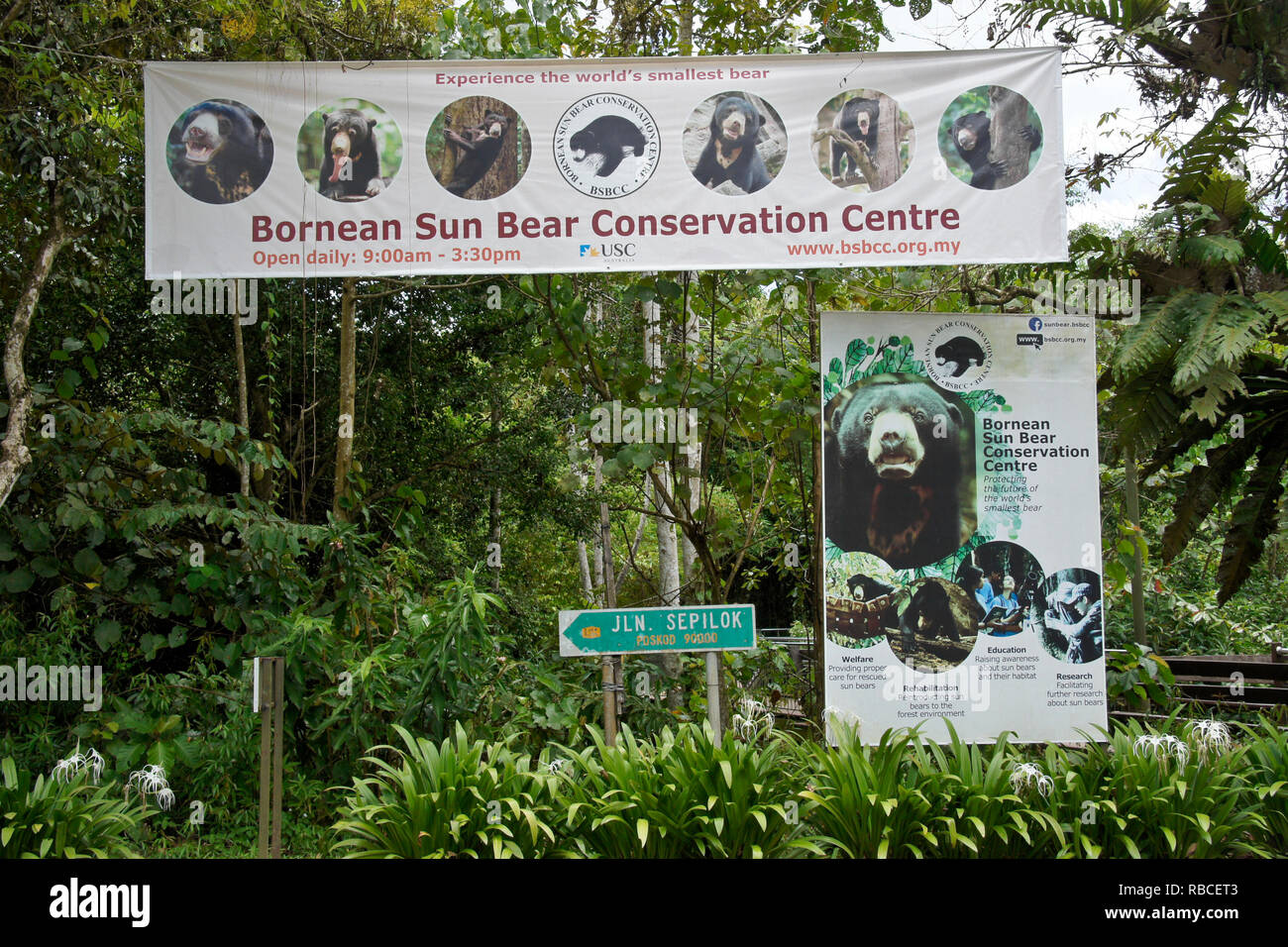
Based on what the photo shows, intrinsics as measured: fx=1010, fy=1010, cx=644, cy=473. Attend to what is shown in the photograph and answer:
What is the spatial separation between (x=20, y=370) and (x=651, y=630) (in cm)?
428

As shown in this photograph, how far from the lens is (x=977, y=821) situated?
14.5ft

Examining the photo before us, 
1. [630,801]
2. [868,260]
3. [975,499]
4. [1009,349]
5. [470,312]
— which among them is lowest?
[630,801]

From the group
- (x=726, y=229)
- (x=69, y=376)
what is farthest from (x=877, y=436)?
(x=69, y=376)

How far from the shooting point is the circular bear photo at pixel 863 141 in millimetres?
5586

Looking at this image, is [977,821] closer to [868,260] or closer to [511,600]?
[868,260]

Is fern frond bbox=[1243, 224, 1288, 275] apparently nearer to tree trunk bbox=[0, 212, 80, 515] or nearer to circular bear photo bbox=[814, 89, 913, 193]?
circular bear photo bbox=[814, 89, 913, 193]

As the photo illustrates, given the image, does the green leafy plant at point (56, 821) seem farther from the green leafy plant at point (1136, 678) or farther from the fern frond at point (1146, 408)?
the green leafy plant at point (1136, 678)

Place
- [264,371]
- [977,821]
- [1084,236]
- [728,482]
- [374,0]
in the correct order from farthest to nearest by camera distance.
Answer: [264,371], [374,0], [728,482], [1084,236], [977,821]

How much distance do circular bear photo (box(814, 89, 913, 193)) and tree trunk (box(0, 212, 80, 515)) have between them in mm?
4874

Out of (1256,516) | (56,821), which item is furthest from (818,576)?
(56,821)

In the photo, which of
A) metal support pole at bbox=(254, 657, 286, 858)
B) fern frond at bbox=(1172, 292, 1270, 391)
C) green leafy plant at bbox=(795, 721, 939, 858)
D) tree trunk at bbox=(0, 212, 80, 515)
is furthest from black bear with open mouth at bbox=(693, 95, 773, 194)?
tree trunk at bbox=(0, 212, 80, 515)

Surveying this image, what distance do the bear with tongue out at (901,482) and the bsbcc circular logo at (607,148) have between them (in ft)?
6.11

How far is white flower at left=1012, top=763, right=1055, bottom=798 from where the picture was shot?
4664 millimetres
